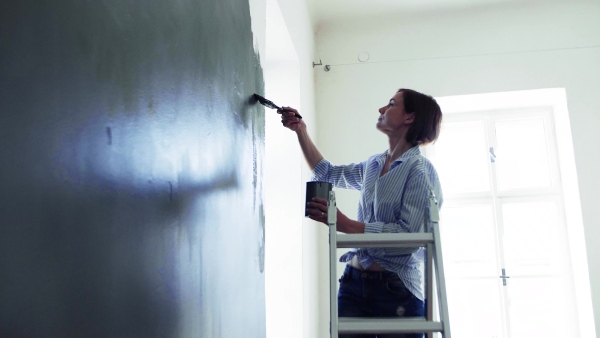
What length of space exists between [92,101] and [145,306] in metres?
0.35

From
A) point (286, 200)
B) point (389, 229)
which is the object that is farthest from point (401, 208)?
point (286, 200)

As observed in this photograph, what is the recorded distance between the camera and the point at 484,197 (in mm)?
4051

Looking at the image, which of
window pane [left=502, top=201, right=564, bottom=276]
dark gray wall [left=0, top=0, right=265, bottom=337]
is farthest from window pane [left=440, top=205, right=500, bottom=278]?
dark gray wall [left=0, top=0, right=265, bottom=337]

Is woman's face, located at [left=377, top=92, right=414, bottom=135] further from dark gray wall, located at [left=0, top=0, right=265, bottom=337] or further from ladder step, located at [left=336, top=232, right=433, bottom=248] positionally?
dark gray wall, located at [left=0, top=0, right=265, bottom=337]

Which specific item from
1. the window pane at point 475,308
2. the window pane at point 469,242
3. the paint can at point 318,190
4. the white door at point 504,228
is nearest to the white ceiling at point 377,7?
the white door at point 504,228

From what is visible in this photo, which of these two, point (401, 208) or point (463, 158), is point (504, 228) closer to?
point (463, 158)

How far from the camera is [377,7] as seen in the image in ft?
12.6

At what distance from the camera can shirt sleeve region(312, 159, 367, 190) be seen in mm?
1991

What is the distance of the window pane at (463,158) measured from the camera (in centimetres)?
411

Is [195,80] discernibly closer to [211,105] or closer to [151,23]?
[211,105]

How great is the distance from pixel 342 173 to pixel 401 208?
440 mm

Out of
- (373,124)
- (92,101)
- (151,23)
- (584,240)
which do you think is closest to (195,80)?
(151,23)

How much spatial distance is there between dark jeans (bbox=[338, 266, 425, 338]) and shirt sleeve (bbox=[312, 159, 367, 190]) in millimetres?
466

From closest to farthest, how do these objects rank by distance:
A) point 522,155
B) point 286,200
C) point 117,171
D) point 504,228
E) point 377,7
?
point 117,171, point 286,200, point 377,7, point 504,228, point 522,155
